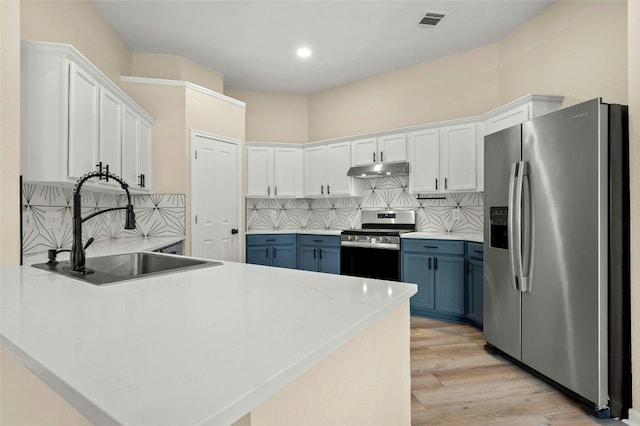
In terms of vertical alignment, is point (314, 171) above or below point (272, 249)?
above

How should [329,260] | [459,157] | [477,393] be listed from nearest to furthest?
[477,393]
[459,157]
[329,260]

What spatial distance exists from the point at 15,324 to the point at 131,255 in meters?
1.41

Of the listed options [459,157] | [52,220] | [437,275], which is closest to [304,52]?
[459,157]

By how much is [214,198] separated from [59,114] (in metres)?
2.32

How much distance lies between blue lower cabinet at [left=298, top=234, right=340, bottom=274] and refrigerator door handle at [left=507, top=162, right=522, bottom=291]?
2.33 meters

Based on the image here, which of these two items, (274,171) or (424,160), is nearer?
(424,160)

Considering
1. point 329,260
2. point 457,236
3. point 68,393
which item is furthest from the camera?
point 329,260

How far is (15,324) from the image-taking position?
2.51ft

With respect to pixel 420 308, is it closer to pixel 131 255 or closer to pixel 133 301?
pixel 131 255

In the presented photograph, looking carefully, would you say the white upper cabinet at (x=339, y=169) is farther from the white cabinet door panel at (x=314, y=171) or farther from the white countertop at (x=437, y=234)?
the white countertop at (x=437, y=234)

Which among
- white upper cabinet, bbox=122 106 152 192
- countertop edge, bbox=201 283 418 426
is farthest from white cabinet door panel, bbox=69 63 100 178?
countertop edge, bbox=201 283 418 426

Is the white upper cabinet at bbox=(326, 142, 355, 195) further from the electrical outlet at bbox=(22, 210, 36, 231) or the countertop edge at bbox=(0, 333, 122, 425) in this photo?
the countertop edge at bbox=(0, 333, 122, 425)

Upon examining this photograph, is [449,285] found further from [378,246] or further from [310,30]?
[310,30]

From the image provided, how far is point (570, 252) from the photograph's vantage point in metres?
2.15
